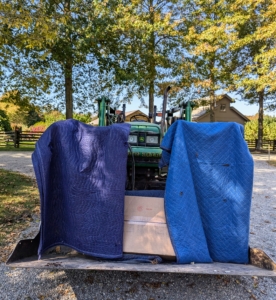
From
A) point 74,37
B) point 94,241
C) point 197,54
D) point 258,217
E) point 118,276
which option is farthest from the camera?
point 197,54

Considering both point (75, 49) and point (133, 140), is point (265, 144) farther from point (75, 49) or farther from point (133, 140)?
point (133, 140)

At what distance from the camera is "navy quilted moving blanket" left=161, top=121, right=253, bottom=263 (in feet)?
7.61

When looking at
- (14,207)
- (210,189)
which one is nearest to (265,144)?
(14,207)

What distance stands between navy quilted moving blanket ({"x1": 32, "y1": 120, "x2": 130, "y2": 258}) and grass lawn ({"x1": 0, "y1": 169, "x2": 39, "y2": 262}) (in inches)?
42.4

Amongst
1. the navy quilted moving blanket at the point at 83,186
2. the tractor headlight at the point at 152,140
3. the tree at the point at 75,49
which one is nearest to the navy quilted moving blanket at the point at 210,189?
the navy quilted moving blanket at the point at 83,186

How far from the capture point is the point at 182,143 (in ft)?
7.78

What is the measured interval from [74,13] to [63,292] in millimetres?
10669

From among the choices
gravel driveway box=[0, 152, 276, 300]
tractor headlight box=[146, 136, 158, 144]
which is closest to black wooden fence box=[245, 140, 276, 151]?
tractor headlight box=[146, 136, 158, 144]

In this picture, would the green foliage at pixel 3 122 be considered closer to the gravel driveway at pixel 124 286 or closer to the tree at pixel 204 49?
the tree at pixel 204 49

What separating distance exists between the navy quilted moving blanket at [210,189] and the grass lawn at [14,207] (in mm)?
2043

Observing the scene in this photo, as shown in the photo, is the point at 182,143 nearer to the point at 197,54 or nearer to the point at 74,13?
the point at 74,13

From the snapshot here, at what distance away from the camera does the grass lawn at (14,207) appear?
133 inches

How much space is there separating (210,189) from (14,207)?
364 centimetres

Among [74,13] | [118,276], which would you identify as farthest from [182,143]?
[74,13]
